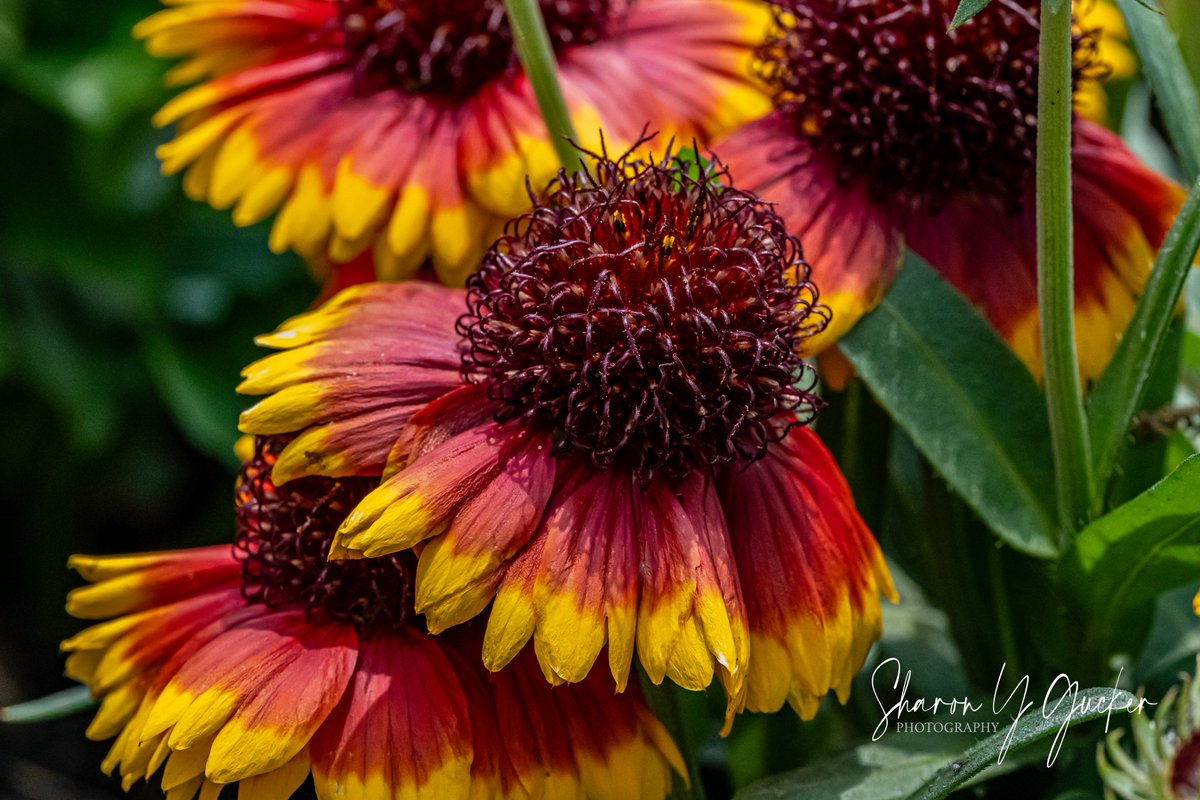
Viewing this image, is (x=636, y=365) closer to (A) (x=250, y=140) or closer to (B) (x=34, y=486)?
(A) (x=250, y=140)

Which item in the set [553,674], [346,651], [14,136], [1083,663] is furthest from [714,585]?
[14,136]

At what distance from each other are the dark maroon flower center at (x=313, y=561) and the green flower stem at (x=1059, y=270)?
1.09 ft

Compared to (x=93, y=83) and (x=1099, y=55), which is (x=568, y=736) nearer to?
(x=1099, y=55)

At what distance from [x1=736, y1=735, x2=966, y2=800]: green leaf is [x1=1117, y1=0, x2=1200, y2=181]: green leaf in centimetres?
36

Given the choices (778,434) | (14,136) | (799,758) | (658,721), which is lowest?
(799,758)

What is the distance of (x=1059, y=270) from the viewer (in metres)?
0.59

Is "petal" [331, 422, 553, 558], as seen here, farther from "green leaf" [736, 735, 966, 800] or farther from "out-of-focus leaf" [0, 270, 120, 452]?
"out-of-focus leaf" [0, 270, 120, 452]

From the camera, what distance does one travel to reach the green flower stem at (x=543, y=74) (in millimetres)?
633

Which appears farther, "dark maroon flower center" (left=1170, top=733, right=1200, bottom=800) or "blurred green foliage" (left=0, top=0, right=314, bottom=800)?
"blurred green foliage" (left=0, top=0, right=314, bottom=800)

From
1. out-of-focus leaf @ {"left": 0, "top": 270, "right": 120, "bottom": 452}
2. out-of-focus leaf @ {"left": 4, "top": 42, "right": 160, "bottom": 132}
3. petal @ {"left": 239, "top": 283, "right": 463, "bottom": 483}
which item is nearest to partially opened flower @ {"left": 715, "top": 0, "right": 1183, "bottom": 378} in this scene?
petal @ {"left": 239, "top": 283, "right": 463, "bottom": 483}

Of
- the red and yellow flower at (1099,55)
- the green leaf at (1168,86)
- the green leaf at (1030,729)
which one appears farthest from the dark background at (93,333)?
the green leaf at (1030,729)

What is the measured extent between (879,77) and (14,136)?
3.53ft

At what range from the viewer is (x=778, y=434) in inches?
24.8

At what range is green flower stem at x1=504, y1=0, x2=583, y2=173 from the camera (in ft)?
2.08
